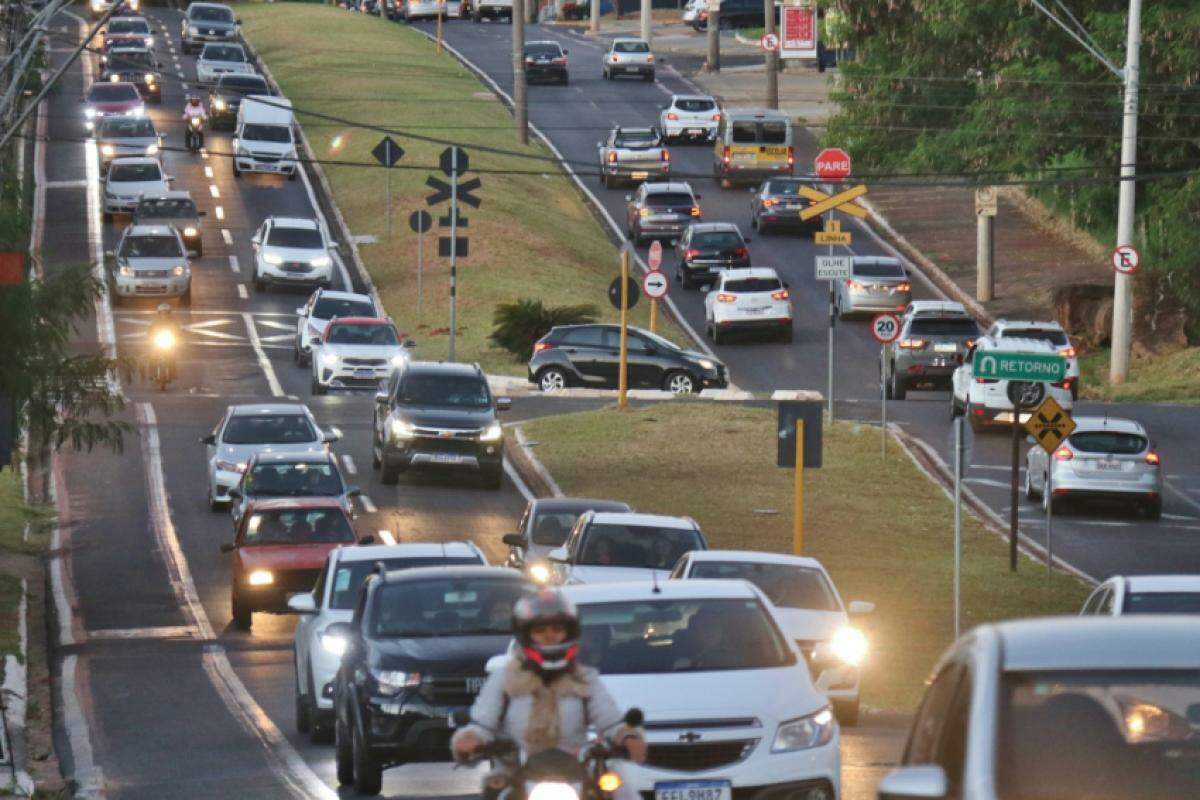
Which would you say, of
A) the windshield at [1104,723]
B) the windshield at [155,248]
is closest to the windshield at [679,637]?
the windshield at [1104,723]

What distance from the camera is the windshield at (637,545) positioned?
2320 cm

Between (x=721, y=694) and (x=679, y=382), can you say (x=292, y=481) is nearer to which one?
(x=679, y=382)

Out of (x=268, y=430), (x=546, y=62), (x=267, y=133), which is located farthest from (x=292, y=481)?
(x=546, y=62)

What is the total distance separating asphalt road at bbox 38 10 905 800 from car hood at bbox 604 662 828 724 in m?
2.71

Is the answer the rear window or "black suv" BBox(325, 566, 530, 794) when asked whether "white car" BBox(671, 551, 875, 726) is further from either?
the rear window

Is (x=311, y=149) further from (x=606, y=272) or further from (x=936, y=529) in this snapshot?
(x=936, y=529)

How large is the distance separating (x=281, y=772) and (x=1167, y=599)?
6342 millimetres

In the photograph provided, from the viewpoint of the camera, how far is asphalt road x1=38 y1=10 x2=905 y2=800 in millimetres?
17672

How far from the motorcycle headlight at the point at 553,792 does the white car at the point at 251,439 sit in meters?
25.4

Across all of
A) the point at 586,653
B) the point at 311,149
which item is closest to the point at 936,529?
the point at 586,653

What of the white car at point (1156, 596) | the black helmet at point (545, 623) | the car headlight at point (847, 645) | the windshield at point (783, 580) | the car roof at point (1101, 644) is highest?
the car roof at point (1101, 644)

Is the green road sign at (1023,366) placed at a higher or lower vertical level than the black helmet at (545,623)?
lower

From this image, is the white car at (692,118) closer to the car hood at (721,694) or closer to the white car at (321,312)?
the white car at (321,312)

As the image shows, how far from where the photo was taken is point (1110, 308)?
57406 mm
